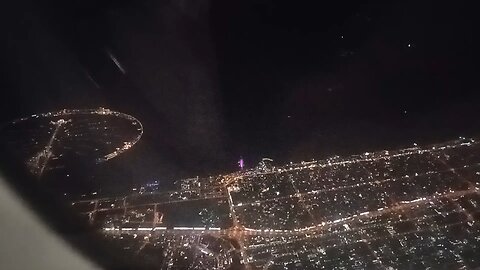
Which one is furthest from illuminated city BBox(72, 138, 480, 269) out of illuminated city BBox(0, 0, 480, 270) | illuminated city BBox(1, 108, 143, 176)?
illuminated city BBox(1, 108, 143, 176)

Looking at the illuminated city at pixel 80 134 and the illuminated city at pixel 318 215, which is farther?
the illuminated city at pixel 80 134

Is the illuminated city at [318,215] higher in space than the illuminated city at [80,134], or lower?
lower

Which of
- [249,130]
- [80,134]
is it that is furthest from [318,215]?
[80,134]

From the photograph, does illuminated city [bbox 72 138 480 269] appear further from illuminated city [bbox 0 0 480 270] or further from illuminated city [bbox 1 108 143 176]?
illuminated city [bbox 1 108 143 176]

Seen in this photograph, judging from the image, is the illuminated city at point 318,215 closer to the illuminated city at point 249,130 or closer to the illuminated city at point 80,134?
the illuminated city at point 249,130

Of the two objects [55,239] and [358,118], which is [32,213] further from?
[358,118]

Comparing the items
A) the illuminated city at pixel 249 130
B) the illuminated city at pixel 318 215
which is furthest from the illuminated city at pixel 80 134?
the illuminated city at pixel 318 215

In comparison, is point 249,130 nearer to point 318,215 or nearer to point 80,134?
point 318,215

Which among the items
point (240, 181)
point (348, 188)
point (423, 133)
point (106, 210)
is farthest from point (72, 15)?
point (423, 133)

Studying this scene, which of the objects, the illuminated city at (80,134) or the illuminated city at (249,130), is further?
the illuminated city at (80,134)
